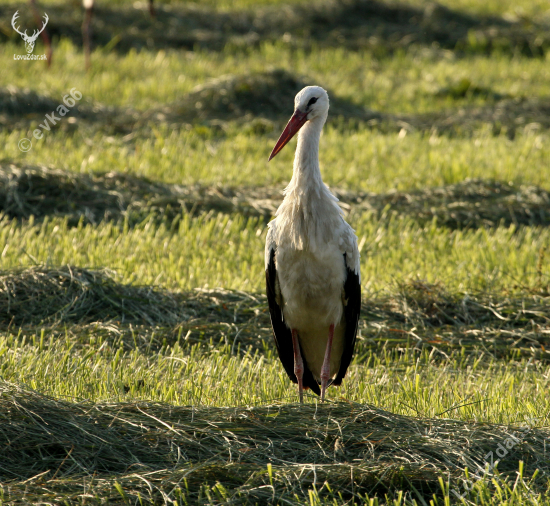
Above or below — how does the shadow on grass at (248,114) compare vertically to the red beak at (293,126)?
below

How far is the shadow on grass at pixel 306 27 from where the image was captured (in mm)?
14969

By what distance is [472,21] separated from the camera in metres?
17.7

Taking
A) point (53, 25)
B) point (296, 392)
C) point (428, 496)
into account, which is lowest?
point (296, 392)

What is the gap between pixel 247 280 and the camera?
583 cm

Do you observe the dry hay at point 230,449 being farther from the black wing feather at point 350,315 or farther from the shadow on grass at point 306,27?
the shadow on grass at point 306,27

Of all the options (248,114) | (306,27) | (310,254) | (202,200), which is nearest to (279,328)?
(310,254)

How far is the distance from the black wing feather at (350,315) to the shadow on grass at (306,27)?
11.1m

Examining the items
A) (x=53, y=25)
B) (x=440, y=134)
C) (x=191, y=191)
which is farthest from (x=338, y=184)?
(x=53, y=25)

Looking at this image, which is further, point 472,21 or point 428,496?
point 472,21

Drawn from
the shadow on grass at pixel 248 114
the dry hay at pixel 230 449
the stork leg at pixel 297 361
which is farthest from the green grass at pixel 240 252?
the shadow on grass at pixel 248 114

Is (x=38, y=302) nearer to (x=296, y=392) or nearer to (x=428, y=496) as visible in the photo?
(x=296, y=392)

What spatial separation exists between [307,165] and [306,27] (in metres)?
13.3

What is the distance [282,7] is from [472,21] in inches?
184

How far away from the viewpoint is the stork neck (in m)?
4.00
